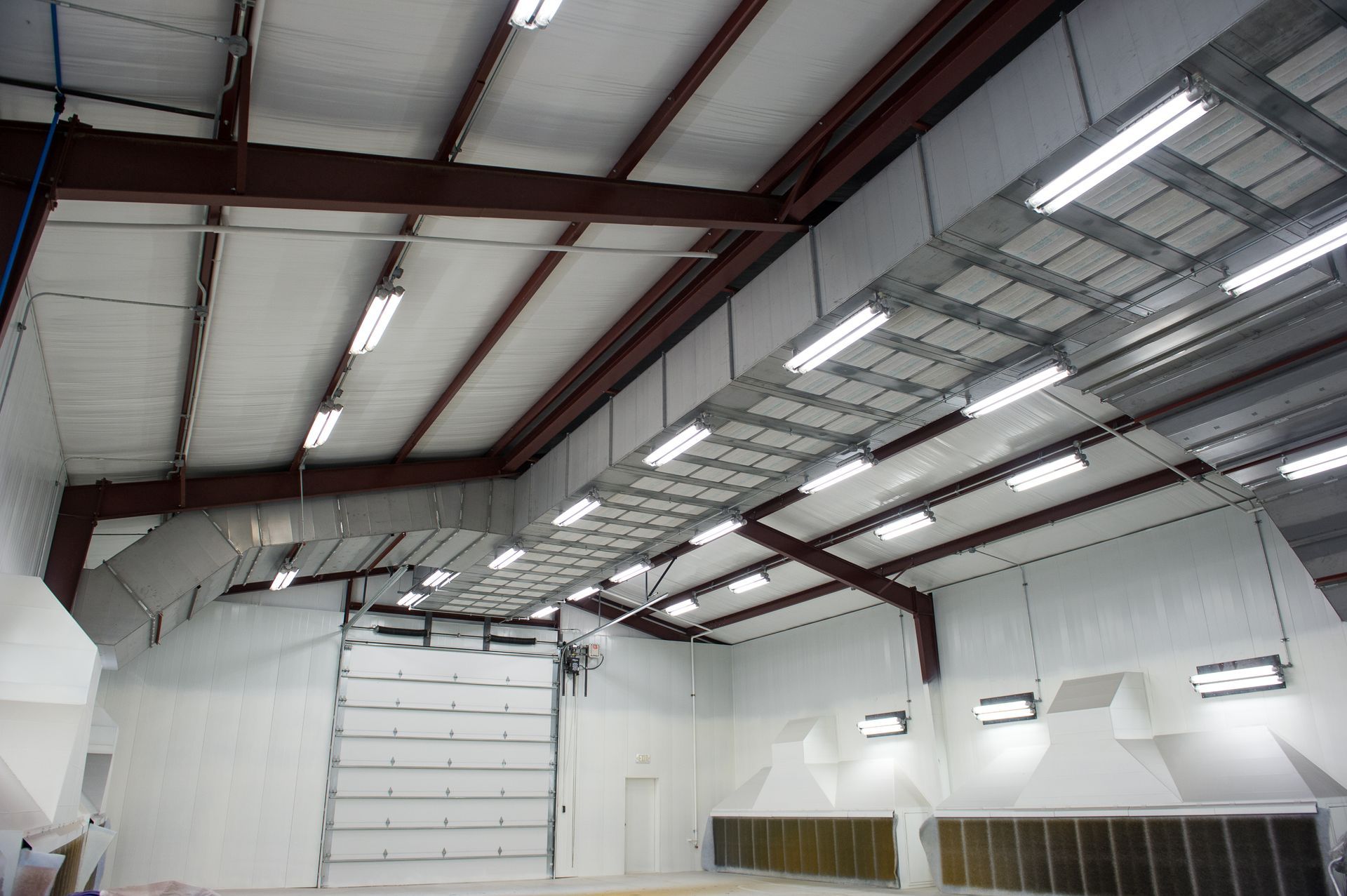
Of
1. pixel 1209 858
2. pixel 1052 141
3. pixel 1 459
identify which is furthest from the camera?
pixel 1209 858

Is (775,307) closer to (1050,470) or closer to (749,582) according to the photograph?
(1050,470)

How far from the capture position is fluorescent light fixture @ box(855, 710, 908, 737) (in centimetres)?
2380

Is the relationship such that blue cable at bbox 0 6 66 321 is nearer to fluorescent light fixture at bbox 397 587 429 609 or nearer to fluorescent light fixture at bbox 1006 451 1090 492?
fluorescent light fixture at bbox 1006 451 1090 492

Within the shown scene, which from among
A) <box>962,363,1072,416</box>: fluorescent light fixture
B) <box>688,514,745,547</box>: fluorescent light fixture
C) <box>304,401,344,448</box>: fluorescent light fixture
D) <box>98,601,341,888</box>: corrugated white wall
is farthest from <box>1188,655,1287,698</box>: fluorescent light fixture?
<box>98,601,341,888</box>: corrugated white wall

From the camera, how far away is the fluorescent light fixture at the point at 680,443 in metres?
12.8

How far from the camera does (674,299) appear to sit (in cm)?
1270

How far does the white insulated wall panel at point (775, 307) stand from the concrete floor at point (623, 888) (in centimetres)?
1539

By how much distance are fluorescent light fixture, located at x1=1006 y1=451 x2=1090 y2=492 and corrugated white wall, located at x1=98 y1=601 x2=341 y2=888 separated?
20249 mm

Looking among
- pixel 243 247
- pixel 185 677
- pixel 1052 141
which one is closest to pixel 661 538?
pixel 243 247

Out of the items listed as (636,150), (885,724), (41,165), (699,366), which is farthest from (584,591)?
(41,165)

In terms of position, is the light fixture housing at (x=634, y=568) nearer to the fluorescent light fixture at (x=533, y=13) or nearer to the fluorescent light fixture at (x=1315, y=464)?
the fluorescent light fixture at (x=1315, y=464)

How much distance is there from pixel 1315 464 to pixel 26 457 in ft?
58.0

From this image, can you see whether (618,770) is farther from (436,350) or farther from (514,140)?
(514,140)

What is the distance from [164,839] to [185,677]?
4070mm
